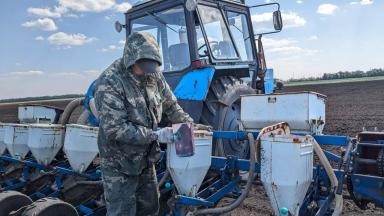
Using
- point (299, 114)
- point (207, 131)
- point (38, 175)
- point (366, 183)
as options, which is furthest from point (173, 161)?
point (38, 175)

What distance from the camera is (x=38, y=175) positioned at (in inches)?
200

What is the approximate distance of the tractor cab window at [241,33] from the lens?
5.66 m

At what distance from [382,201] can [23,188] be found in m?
4.02

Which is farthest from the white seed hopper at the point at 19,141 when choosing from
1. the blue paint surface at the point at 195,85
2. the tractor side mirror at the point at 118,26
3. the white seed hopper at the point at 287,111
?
the white seed hopper at the point at 287,111

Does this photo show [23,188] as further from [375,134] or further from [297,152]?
[375,134]

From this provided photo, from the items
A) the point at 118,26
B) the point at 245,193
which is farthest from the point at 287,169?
the point at 118,26

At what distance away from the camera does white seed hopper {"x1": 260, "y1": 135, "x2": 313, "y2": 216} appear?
9.73 feet

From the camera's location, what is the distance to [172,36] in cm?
526

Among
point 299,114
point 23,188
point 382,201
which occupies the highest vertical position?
point 299,114

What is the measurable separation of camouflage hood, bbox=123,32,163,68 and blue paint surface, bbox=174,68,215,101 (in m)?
1.37

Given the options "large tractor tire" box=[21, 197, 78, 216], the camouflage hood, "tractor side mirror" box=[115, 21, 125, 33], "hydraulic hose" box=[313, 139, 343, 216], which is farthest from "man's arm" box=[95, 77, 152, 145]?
"tractor side mirror" box=[115, 21, 125, 33]

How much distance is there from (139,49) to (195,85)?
1553mm

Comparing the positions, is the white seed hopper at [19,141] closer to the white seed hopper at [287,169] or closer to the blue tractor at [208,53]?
the blue tractor at [208,53]

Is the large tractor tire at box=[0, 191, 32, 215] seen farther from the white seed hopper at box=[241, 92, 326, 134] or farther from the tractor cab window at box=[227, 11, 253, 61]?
the tractor cab window at box=[227, 11, 253, 61]
